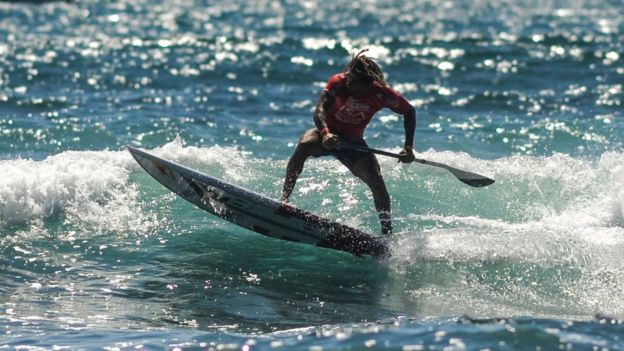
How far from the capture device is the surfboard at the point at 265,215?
382 inches

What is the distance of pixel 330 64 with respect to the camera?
24766 millimetres

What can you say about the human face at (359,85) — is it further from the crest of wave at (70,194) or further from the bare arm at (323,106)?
the crest of wave at (70,194)

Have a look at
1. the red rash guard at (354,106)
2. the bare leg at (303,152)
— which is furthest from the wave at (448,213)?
the red rash guard at (354,106)

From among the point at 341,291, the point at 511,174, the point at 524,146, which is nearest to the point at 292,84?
the point at 524,146

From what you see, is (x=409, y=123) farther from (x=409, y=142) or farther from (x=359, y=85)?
(x=359, y=85)

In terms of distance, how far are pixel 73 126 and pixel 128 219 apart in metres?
6.35

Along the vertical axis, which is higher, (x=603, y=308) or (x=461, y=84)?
(x=461, y=84)

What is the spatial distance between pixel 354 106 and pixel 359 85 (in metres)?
0.26

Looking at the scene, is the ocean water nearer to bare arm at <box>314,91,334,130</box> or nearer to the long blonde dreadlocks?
bare arm at <box>314,91,334,130</box>

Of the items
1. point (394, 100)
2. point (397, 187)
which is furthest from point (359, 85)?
point (397, 187)

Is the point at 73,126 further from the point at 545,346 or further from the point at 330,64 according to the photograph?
the point at 545,346

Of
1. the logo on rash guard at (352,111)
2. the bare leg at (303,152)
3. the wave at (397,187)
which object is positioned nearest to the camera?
the logo on rash guard at (352,111)

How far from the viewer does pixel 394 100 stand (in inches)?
374

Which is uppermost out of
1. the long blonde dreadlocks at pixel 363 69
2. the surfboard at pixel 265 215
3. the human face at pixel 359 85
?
the long blonde dreadlocks at pixel 363 69
